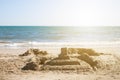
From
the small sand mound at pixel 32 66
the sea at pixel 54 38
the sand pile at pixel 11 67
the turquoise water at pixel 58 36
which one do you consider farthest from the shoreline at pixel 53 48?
the turquoise water at pixel 58 36

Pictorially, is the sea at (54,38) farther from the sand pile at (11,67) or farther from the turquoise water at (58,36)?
the sand pile at (11,67)

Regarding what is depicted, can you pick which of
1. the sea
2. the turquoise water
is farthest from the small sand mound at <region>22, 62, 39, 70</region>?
the turquoise water

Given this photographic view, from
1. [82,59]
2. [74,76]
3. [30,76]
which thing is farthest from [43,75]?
[82,59]

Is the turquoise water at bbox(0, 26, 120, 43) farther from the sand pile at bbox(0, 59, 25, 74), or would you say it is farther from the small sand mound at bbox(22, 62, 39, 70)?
the small sand mound at bbox(22, 62, 39, 70)

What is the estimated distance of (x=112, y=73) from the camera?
58.2 feet

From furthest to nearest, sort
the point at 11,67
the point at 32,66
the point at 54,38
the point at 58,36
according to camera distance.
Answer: the point at 58,36 → the point at 54,38 → the point at 11,67 → the point at 32,66

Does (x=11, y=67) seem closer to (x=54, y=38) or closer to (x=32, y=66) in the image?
(x=32, y=66)

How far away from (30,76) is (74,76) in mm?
2683

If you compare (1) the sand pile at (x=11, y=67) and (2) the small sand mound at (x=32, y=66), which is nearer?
(1) the sand pile at (x=11, y=67)

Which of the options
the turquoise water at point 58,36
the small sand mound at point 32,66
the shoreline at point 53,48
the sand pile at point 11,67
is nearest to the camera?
the sand pile at point 11,67

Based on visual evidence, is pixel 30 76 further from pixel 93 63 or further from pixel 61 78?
pixel 93 63

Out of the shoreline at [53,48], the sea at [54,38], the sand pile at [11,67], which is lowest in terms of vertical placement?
the sand pile at [11,67]

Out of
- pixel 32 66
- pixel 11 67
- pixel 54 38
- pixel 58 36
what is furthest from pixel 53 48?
pixel 58 36

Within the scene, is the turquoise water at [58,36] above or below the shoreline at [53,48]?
above
